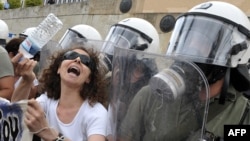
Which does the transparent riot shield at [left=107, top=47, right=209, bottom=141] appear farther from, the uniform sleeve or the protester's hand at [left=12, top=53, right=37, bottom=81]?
the protester's hand at [left=12, top=53, right=37, bottom=81]

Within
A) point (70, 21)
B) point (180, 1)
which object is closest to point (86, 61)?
point (180, 1)

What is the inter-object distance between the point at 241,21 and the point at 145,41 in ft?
5.78

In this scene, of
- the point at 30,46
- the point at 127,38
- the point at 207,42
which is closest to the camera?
the point at 207,42

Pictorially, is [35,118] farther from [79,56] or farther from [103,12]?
[103,12]

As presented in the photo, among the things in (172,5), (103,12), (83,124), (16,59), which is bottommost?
(103,12)

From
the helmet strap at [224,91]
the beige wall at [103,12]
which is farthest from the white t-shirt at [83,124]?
the beige wall at [103,12]

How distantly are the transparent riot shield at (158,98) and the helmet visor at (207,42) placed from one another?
53 cm

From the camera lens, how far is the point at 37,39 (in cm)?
285

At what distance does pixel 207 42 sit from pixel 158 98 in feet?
2.42

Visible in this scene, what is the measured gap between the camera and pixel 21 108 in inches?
88.2

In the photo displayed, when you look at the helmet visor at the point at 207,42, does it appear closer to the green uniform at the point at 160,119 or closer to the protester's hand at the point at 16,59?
the green uniform at the point at 160,119

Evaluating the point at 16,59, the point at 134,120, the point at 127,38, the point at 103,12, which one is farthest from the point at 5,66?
the point at 103,12

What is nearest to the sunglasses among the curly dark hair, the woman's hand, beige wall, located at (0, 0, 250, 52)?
the curly dark hair

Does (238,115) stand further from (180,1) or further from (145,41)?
(180,1)
